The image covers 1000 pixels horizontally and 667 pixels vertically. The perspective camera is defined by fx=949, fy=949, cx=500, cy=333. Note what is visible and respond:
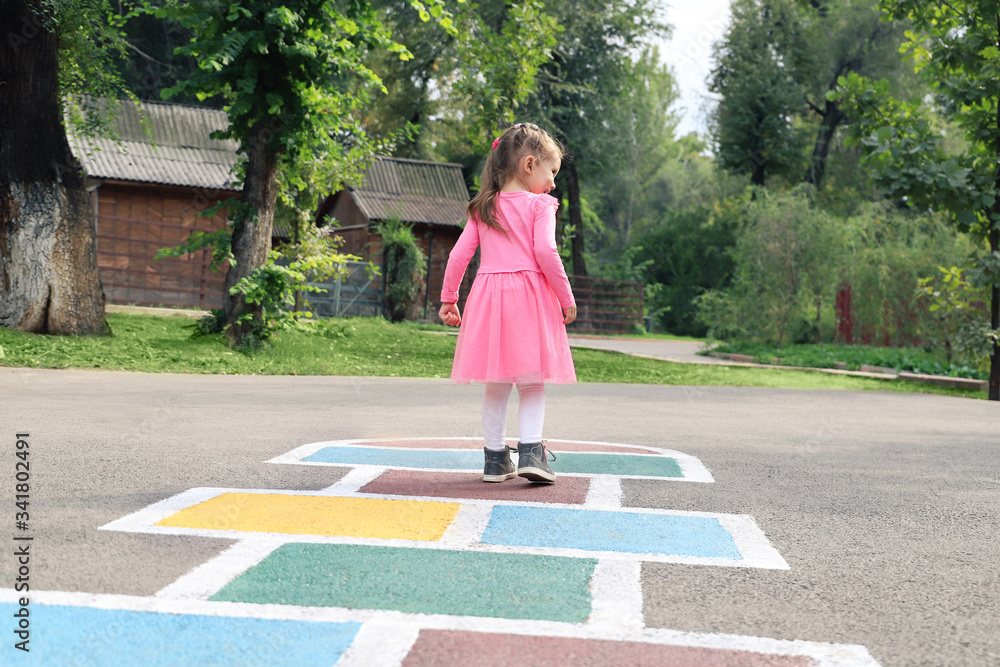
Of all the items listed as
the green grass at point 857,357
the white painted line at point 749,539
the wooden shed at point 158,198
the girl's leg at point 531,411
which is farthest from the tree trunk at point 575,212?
the white painted line at point 749,539

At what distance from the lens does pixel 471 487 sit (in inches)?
189

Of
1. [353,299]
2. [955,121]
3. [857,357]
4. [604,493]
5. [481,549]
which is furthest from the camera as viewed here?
[353,299]

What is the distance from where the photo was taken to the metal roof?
107ft

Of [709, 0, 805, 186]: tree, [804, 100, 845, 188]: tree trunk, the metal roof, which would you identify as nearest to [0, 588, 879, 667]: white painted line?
the metal roof

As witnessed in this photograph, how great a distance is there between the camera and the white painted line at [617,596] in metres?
2.67

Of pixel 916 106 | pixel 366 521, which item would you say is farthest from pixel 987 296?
pixel 366 521

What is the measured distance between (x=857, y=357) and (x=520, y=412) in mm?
15936

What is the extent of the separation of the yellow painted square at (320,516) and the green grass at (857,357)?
14294 mm

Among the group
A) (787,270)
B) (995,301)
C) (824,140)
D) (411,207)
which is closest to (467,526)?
(995,301)

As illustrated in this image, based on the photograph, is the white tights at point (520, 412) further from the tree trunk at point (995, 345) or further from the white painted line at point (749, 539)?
the tree trunk at point (995, 345)

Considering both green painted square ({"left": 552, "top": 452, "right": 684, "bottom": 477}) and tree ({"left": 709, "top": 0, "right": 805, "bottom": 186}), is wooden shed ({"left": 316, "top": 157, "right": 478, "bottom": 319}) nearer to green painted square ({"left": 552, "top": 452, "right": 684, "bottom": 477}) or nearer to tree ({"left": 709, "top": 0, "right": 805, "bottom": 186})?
tree ({"left": 709, "top": 0, "right": 805, "bottom": 186})

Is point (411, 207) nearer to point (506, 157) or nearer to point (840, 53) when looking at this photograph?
point (840, 53)

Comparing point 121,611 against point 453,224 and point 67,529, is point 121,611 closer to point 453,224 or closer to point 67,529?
point 67,529

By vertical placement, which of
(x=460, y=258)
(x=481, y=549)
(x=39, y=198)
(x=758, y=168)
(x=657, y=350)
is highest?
(x=758, y=168)
